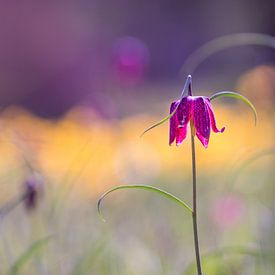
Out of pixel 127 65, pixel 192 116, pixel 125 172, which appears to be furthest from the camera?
pixel 125 172

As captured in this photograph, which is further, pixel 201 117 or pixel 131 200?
pixel 131 200

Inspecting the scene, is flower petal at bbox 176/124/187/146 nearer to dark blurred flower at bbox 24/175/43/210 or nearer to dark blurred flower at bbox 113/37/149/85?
dark blurred flower at bbox 24/175/43/210

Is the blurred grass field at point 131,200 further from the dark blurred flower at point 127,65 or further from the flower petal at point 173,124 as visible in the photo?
the flower petal at point 173,124

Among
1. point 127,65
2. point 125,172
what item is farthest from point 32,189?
point 125,172

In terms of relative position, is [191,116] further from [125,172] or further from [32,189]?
[125,172]

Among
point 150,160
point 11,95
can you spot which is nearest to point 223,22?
point 11,95

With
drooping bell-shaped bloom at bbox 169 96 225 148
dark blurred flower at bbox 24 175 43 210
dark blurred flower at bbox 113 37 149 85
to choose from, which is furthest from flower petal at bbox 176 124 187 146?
dark blurred flower at bbox 113 37 149 85

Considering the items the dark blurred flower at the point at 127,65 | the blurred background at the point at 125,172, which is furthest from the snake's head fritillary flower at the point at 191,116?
the dark blurred flower at the point at 127,65

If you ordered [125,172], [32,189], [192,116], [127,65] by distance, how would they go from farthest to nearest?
[125,172] → [127,65] → [32,189] → [192,116]
